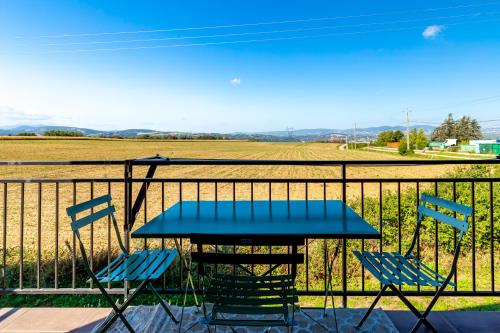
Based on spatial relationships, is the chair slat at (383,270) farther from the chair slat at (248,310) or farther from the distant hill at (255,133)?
the distant hill at (255,133)

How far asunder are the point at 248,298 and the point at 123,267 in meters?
0.88

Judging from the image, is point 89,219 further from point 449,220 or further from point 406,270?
point 449,220

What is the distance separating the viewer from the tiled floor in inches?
78.3

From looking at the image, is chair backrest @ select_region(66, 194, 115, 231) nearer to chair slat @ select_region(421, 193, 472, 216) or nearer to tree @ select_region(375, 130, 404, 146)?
chair slat @ select_region(421, 193, 472, 216)

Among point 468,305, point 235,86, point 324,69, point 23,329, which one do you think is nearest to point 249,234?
point 23,329

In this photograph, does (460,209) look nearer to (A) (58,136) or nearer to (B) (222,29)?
(B) (222,29)

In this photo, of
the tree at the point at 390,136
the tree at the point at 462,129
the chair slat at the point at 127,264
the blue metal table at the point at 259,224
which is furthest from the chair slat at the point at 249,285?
the tree at the point at 462,129

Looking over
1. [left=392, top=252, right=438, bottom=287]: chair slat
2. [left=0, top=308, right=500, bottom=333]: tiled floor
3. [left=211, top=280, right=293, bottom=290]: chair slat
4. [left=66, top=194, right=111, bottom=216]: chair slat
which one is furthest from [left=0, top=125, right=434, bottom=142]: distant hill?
[left=392, top=252, right=438, bottom=287]: chair slat

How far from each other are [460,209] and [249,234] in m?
1.14

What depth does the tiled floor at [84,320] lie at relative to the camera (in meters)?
1.99

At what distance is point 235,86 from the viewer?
133 feet

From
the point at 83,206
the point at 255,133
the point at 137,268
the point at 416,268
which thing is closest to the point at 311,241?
the point at 416,268

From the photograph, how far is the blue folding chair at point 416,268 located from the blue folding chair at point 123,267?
1260 millimetres

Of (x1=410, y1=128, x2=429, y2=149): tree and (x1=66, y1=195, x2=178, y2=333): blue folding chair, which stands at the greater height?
(x1=410, y1=128, x2=429, y2=149): tree
